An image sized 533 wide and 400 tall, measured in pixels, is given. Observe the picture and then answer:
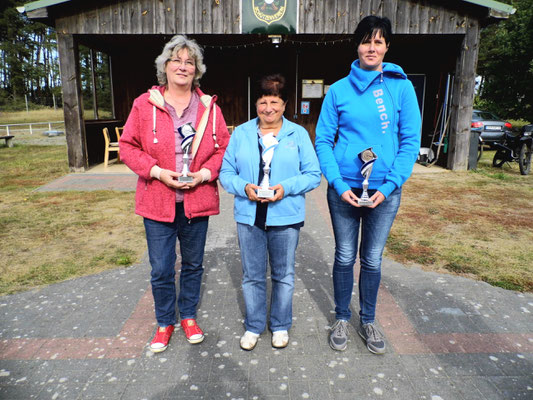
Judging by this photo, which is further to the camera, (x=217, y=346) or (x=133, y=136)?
(x=217, y=346)

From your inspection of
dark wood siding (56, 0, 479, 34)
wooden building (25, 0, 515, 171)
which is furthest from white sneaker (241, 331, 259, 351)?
dark wood siding (56, 0, 479, 34)

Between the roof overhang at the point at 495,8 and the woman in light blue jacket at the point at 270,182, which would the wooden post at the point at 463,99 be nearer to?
the roof overhang at the point at 495,8

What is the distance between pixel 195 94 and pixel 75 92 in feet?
24.8

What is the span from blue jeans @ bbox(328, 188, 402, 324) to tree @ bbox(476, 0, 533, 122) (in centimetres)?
2431

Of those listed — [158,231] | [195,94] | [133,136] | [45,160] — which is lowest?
[45,160]

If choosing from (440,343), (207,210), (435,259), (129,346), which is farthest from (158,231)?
(435,259)

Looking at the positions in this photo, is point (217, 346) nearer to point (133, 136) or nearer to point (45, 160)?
point (133, 136)

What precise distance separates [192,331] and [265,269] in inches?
26.6

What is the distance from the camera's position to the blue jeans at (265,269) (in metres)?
2.67

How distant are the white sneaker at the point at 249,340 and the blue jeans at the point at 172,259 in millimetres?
426

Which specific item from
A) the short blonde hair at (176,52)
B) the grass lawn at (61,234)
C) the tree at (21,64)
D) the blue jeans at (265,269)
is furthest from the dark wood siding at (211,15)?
the tree at (21,64)

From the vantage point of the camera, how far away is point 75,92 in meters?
9.14

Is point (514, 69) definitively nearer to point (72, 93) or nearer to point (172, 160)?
point (72, 93)

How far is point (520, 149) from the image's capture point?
999 cm
